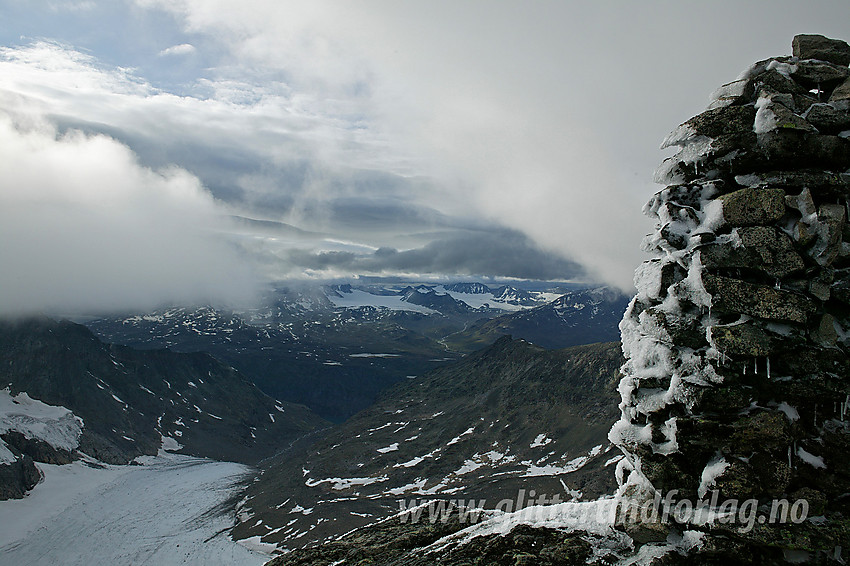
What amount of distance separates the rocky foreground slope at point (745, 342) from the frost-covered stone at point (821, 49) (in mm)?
68

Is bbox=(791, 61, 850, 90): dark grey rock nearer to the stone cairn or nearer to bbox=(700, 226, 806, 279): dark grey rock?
the stone cairn

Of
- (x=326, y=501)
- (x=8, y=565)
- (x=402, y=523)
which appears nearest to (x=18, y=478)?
(x=8, y=565)

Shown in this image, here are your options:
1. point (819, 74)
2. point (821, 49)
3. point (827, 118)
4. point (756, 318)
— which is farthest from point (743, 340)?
point (821, 49)

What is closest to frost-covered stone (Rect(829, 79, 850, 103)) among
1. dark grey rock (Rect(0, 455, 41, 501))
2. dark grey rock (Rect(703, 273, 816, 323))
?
dark grey rock (Rect(703, 273, 816, 323))

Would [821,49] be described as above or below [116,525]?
above

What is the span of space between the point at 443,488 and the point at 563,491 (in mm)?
47158

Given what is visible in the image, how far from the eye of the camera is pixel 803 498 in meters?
15.0

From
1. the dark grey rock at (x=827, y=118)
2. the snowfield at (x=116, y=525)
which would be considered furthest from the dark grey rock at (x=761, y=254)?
the snowfield at (x=116, y=525)

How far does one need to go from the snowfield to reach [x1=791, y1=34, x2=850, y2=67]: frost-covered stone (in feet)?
451

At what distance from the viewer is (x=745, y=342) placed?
1549 centimetres

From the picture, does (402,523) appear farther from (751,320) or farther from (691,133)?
(691,133)

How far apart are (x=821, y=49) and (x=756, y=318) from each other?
12.9 metres

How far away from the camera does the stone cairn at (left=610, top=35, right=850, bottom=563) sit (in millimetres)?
15094

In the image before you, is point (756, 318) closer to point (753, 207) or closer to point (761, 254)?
point (761, 254)
